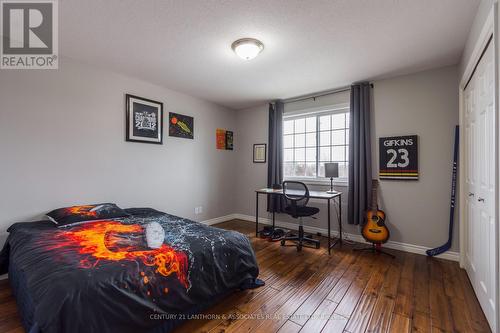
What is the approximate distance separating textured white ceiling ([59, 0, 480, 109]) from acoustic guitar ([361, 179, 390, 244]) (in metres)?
1.85

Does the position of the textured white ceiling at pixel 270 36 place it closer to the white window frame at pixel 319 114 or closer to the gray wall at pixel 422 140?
the gray wall at pixel 422 140

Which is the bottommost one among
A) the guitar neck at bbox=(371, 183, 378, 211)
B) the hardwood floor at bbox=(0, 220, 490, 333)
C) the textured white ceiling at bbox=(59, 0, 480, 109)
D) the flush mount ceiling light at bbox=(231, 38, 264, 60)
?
the hardwood floor at bbox=(0, 220, 490, 333)

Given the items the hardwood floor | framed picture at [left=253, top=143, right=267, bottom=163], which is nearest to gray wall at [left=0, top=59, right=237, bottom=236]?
the hardwood floor

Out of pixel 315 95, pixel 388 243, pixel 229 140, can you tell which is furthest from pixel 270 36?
pixel 388 243

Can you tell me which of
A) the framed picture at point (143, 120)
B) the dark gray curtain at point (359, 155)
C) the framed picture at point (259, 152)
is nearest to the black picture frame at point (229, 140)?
the framed picture at point (259, 152)

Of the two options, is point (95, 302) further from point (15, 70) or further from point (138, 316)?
point (15, 70)

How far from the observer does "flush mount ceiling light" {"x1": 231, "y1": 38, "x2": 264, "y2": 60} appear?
230 centimetres

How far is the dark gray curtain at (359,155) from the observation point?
3346 mm

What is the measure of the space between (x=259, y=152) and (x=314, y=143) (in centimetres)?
116

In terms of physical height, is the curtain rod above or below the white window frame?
above

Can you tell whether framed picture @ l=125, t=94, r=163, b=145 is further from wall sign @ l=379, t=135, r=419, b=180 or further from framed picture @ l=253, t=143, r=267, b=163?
wall sign @ l=379, t=135, r=419, b=180

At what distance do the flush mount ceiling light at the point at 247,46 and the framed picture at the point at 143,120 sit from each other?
5.86 feet

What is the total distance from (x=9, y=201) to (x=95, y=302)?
2048 mm

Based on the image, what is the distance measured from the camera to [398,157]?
3162mm
